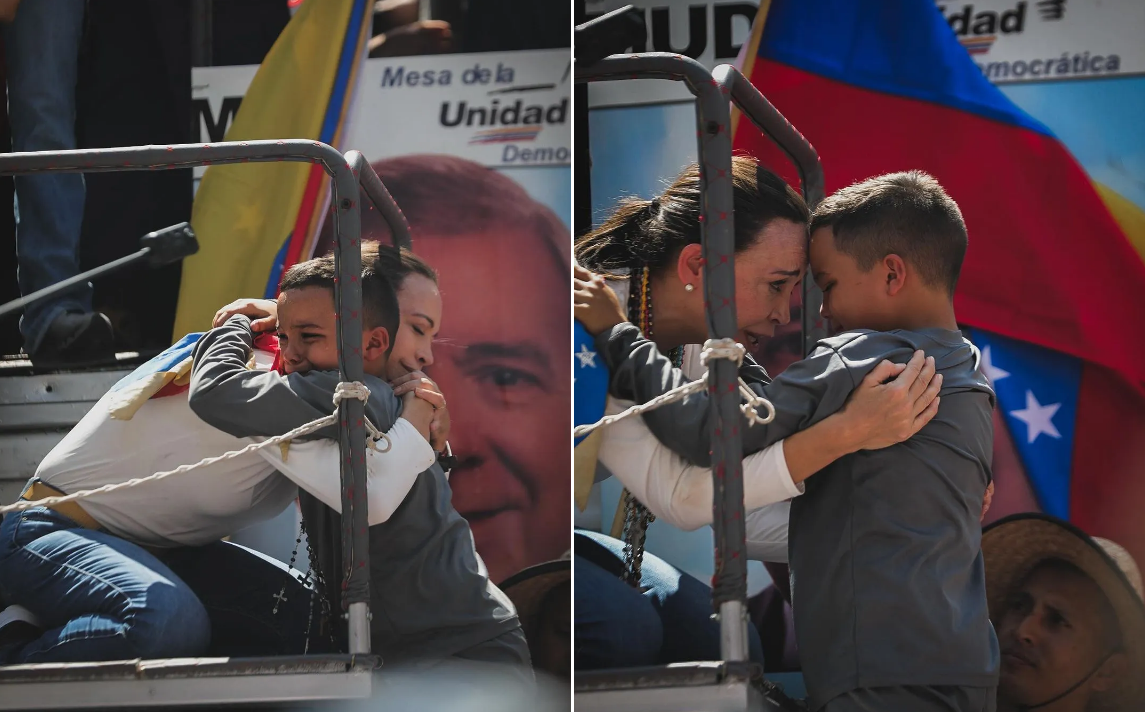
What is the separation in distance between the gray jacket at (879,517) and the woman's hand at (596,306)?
5cm

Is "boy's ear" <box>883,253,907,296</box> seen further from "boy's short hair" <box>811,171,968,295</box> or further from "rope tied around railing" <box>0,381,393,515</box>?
"rope tied around railing" <box>0,381,393,515</box>

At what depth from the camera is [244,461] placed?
6.28ft

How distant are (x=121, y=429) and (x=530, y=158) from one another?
864 millimetres

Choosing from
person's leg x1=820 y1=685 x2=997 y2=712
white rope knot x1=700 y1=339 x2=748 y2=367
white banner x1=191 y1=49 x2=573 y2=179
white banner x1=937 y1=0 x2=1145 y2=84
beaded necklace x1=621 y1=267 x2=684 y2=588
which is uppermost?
white banner x1=937 y1=0 x2=1145 y2=84

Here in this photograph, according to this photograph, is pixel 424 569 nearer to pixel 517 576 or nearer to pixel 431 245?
pixel 517 576

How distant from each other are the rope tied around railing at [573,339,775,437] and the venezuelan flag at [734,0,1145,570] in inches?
27.0

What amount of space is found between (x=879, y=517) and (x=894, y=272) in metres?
0.37

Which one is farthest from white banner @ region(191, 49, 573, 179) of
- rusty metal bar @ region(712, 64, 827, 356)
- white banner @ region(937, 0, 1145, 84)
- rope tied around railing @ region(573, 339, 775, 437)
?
white banner @ region(937, 0, 1145, 84)

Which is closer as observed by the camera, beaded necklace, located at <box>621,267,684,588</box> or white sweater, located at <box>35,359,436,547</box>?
beaded necklace, located at <box>621,267,684,588</box>

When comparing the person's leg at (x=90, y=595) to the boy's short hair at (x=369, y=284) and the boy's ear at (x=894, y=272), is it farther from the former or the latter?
the boy's ear at (x=894, y=272)

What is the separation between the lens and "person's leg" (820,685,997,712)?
1587 mm

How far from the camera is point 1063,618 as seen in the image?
208 cm

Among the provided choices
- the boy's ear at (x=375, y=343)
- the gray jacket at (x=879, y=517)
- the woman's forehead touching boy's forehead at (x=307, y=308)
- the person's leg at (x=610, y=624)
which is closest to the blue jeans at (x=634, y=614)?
the person's leg at (x=610, y=624)

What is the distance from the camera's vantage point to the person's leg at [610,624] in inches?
72.7
